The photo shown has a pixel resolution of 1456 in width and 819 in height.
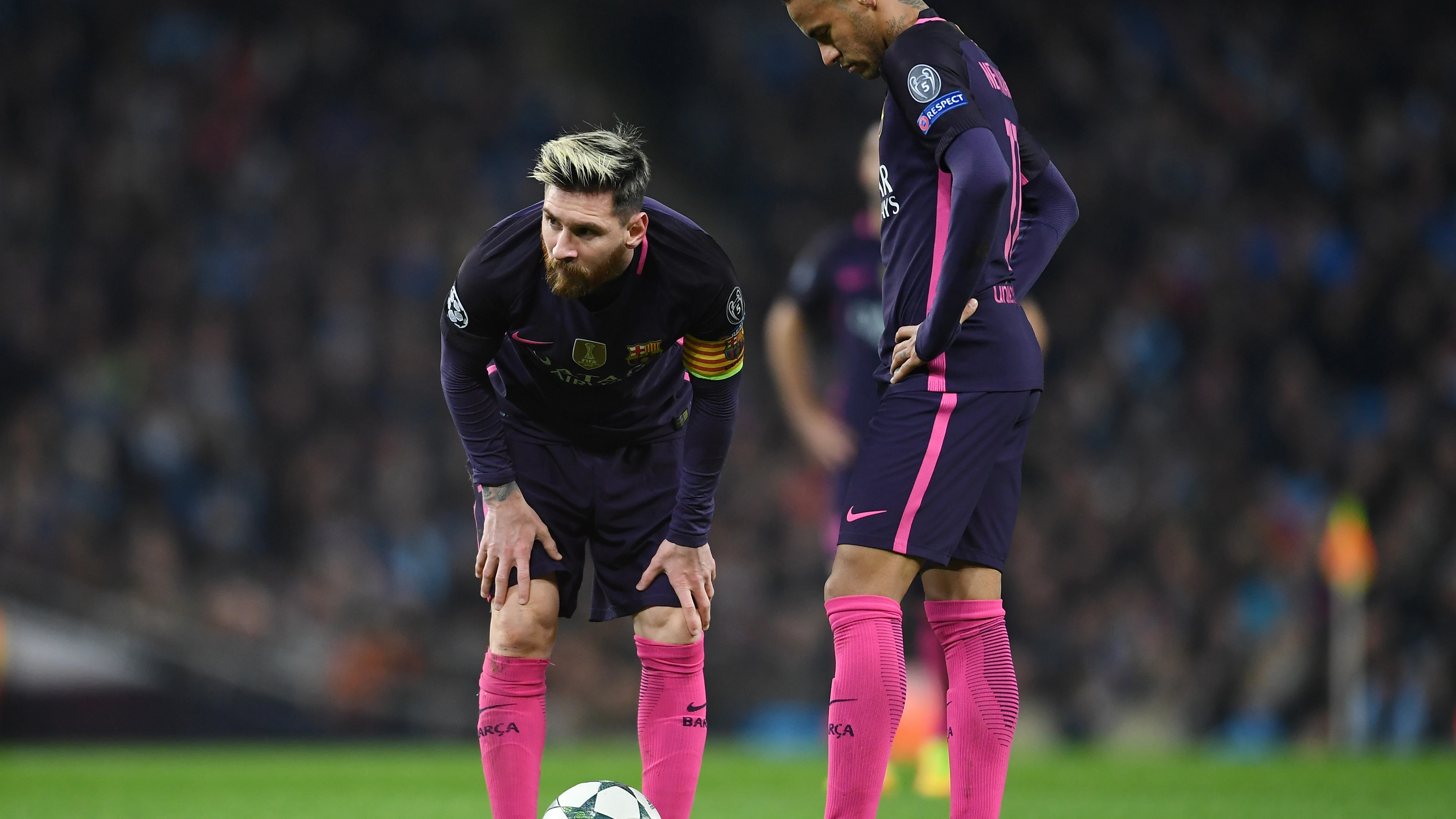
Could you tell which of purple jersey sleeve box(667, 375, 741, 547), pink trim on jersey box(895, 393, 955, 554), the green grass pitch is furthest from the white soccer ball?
the green grass pitch

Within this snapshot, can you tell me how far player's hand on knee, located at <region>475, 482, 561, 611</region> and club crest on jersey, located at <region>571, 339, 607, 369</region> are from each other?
0.35 meters

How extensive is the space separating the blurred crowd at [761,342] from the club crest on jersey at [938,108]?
7.19 meters

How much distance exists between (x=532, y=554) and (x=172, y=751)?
7.16m

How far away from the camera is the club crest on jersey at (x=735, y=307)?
3.75 m

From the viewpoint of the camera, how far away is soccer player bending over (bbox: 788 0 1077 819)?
11.1ft

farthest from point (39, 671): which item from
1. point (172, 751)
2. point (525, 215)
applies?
point (525, 215)

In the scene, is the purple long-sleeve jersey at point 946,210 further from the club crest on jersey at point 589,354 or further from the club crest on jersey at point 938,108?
the club crest on jersey at point 589,354

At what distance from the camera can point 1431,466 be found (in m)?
10.5

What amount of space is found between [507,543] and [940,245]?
49.4 inches

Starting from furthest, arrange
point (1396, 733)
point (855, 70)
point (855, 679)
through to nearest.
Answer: point (1396, 733), point (855, 70), point (855, 679)

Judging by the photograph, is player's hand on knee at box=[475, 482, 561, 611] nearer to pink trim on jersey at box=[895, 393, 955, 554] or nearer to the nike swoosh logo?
the nike swoosh logo

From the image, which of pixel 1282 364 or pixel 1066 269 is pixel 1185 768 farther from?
pixel 1066 269

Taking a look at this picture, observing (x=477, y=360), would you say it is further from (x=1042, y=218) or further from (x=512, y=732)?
(x=1042, y=218)

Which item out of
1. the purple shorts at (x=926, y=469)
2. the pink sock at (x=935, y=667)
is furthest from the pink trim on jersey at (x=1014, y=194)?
the pink sock at (x=935, y=667)
